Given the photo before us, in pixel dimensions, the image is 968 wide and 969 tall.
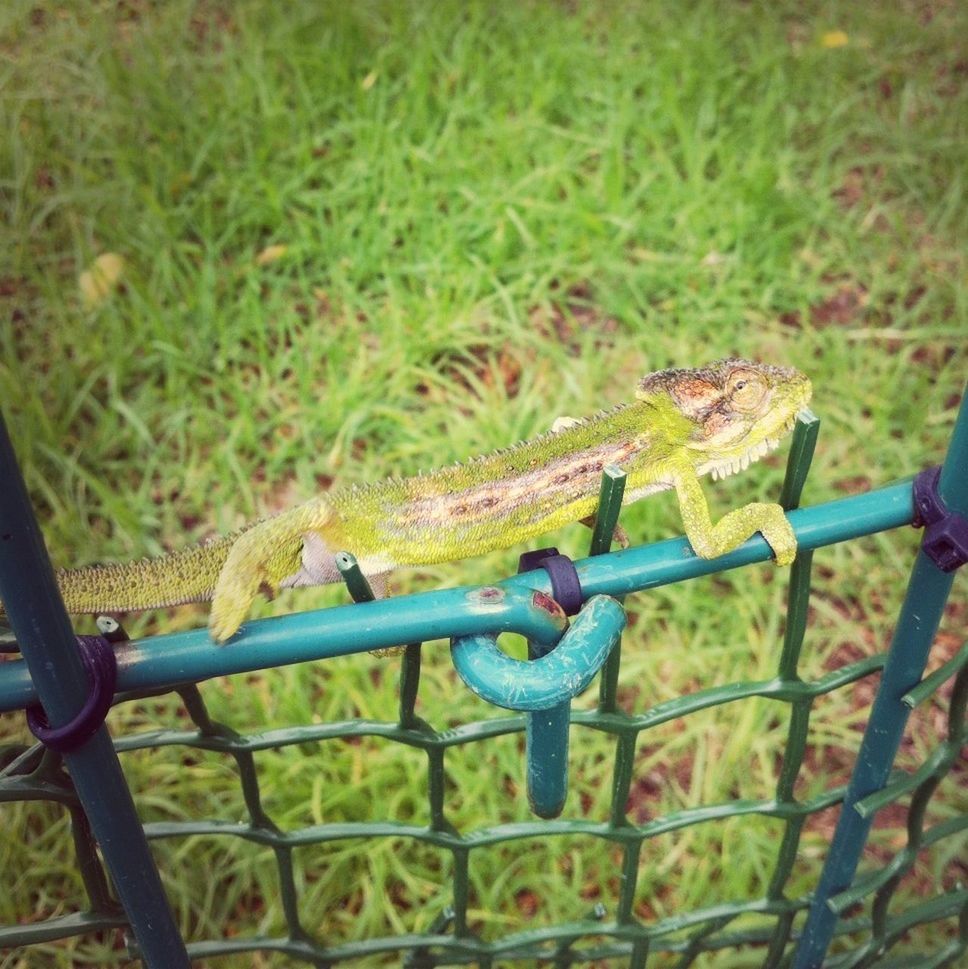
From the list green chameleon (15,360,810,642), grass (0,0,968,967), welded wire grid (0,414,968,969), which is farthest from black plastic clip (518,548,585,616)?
grass (0,0,968,967)

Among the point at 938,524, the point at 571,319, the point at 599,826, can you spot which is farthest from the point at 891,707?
the point at 571,319

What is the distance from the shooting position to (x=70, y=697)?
1238 mm

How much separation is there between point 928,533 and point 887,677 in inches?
13.3

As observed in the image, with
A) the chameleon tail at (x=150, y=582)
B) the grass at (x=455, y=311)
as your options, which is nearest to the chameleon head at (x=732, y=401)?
the chameleon tail at (x=150, y=582)

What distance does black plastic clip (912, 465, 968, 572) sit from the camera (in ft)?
4.81

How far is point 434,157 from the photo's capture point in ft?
13.6

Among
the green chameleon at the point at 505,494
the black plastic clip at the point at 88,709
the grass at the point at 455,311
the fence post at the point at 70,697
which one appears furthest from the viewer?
the grass at the point at 455,311

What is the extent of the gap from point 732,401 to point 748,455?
121 mm

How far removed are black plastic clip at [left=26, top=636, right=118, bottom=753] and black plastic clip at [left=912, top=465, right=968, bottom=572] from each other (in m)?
1.11

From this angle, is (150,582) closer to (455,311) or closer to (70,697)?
(70,697)

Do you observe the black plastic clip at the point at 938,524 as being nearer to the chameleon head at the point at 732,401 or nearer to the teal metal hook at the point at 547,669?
the chameleon head at the point at 732,401

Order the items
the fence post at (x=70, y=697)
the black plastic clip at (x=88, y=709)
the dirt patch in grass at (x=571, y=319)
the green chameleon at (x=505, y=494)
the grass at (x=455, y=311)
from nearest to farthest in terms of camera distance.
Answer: the fence post at (x=70, y=697) → the black plastic clip at (x=88, y=709) → the green chameleon at (x=505, y=494) → the grass at (x=455, y=311) → the dirt patch in grass at (x=571, y=319)

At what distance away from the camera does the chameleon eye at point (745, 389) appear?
1.79 metres

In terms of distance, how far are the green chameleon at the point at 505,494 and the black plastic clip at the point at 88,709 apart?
46 centimetres
